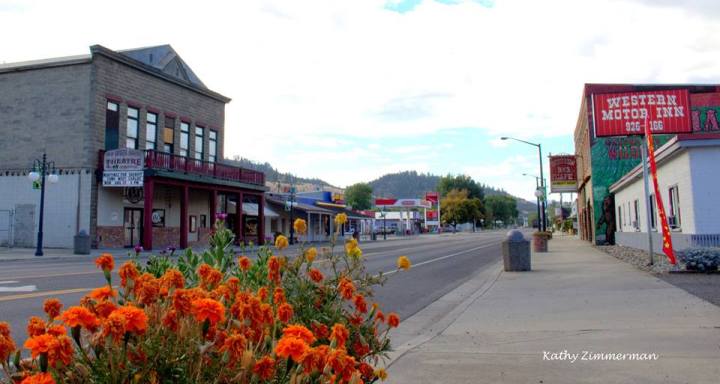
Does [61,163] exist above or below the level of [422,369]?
above

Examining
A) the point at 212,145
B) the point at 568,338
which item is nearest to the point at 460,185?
the point at 212,145

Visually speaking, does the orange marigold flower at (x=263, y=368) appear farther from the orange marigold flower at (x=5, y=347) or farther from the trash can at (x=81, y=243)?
the trash can at (x=81, y=243)

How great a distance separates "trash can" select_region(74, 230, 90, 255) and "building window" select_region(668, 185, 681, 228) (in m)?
24.7

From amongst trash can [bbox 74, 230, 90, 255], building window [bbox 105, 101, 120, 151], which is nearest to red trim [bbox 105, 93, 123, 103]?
building window [bbox 105, 101, 120, 151]

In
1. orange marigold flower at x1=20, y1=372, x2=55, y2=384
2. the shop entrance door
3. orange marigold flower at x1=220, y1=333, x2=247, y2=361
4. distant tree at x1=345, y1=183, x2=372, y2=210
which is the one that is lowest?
orange marigold flower at x1=20, y1=372, x2=55, y2=384

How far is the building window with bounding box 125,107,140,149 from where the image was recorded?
→ 103 feet

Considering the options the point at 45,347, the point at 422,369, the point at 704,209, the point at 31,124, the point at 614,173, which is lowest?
the point at 422,369

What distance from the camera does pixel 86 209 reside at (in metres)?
28.4

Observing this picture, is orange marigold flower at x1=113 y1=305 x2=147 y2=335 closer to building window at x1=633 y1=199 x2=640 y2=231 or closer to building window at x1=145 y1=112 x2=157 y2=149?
building window at x1=633 y1=199 x2=640 y2=231

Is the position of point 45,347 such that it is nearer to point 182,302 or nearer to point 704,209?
point 182,302

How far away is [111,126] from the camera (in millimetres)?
29969

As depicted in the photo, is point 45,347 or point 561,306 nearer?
point 45,347

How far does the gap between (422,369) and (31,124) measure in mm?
31810

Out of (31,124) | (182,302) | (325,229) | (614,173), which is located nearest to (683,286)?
(182,302)
